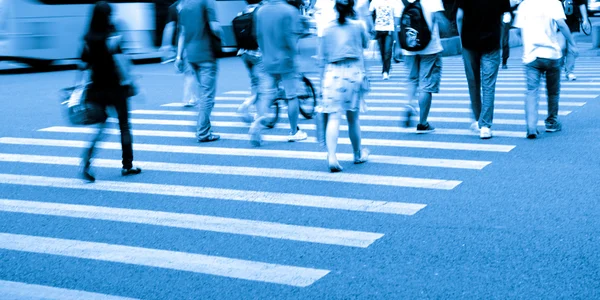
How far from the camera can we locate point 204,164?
370 inches

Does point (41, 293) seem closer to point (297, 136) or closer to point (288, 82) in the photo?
point (288, 82)

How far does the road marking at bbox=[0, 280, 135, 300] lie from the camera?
17.0 feet

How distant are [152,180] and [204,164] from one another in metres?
0.86

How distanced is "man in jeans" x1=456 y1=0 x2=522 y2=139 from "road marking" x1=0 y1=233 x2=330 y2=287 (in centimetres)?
516

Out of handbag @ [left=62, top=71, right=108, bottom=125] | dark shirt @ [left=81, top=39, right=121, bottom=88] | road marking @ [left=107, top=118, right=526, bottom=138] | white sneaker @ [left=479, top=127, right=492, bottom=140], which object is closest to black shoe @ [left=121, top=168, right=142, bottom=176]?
handbag @ [left=62, top=71, right=108, bottom=125]

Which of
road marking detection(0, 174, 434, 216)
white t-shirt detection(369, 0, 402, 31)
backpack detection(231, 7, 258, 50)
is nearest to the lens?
road marking detection(0, 174, 434, 216)

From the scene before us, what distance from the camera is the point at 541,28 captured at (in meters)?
9.88

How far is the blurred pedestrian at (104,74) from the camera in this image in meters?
8.34

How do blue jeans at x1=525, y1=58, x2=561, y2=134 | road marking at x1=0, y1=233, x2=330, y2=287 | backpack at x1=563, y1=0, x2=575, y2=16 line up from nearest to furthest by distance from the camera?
road marking at x1=0, y1=233, x2=330, y2=287
blue jeans at x1=525, y1=58, x2=561, y2=134
backpack at x1=563, y1=0, x2=575, y2=16

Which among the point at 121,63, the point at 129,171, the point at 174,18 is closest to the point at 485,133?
the point at 129,171

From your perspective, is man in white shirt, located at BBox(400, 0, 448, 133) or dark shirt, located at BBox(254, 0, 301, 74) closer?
dark shirt, located at BBox(254, 0, 301, 74)

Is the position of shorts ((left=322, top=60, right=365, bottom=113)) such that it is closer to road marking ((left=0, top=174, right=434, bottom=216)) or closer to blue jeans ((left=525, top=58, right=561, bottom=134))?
road marking ((left=0, top=174, right=434, bottom=216))

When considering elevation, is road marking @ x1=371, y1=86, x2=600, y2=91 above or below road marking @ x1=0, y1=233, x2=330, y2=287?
below

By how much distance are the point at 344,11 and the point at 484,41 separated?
2301 mm
